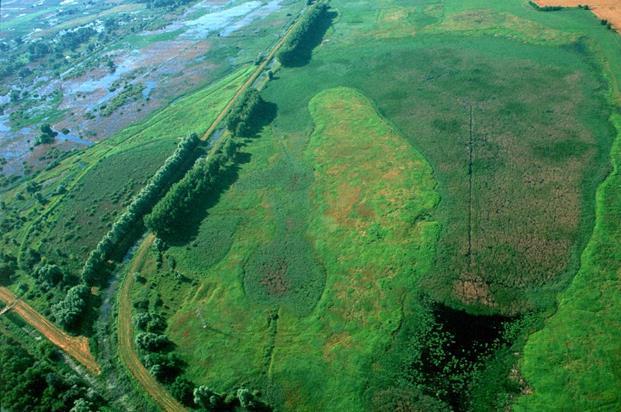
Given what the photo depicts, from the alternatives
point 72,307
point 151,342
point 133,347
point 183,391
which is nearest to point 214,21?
point 72,307

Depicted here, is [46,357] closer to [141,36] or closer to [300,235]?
[300,235]

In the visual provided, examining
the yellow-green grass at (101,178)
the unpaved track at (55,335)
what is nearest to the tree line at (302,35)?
the yellow-green grass at (101,178)

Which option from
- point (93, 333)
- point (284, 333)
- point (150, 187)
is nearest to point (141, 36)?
point (150, 187)

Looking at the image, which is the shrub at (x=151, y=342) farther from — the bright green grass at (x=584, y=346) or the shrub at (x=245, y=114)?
the shrub at (x=245, y=114)

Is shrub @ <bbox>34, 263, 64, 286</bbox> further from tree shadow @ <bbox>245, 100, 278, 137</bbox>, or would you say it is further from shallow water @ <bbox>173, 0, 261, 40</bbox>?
shallow water @ <bbox>173, 0, 261, 40</bbox>

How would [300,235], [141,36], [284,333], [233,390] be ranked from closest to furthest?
[233,390]
[284,333]
[300,235]
[141,36]

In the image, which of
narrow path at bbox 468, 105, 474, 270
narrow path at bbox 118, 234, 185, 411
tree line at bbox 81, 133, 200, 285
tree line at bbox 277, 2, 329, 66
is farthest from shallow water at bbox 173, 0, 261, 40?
narrow path at bbox 118, 234, 185, 411
